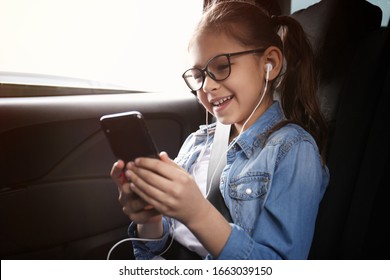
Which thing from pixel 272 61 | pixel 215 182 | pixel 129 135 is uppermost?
pixel 272 61

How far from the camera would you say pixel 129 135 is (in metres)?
0.53

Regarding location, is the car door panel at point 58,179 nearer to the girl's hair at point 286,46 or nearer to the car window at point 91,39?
the car window at point 91,39

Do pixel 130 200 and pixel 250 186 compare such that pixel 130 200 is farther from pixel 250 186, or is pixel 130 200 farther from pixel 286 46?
pixel 286 46

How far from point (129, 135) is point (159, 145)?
0.43 meters

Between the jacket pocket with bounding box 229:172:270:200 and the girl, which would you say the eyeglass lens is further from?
the jacket pocket with bounding box 229:172:270:200

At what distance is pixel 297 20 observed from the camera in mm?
730

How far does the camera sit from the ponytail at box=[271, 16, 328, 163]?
658mm

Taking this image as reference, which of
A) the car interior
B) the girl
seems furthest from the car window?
the girl

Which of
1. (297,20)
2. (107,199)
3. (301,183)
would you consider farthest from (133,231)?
(297,20)

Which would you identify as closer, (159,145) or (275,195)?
(275,195)

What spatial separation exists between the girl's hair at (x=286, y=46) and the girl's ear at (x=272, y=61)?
0.05 ft

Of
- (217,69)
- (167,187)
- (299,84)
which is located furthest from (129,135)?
(299,84)

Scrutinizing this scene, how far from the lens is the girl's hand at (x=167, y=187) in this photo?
492 mm
